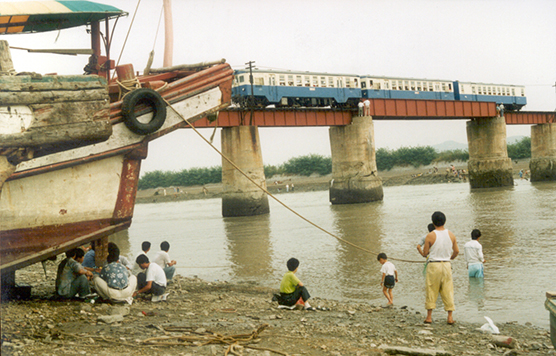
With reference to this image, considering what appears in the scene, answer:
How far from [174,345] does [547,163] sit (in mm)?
49172

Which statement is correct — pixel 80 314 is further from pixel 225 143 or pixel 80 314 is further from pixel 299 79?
pixel 299 79

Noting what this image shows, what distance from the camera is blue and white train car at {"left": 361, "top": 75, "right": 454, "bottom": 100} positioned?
37.9m

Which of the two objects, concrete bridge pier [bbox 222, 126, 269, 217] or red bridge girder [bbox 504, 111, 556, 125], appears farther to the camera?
red bridge girder [bbox 504, 111, 556, 125]

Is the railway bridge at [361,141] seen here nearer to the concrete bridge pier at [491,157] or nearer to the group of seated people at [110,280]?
the concrete bridge pier at [491,157]

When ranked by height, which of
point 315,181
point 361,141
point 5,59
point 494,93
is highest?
point 494,93

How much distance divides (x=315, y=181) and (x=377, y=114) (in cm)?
4687

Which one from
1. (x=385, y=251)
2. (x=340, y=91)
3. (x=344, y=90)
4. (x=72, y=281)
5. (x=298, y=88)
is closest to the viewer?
(x=72, y=281)

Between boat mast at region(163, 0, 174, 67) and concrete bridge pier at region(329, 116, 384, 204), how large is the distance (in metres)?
25.0

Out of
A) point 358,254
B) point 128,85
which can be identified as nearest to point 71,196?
point 128,85

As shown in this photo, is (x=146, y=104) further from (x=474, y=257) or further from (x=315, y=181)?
(x=315, y=181)

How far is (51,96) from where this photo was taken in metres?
6.43

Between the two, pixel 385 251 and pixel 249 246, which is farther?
pixel 249 246

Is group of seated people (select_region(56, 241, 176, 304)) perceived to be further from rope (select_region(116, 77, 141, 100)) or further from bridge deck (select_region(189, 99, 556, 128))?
bridge deck (select_region(189, 99, 556, 128))

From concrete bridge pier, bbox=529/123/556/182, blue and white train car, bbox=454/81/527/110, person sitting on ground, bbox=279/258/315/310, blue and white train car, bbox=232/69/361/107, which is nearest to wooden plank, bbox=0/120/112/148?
person sitting on ground, bbox=279/258/315/310
